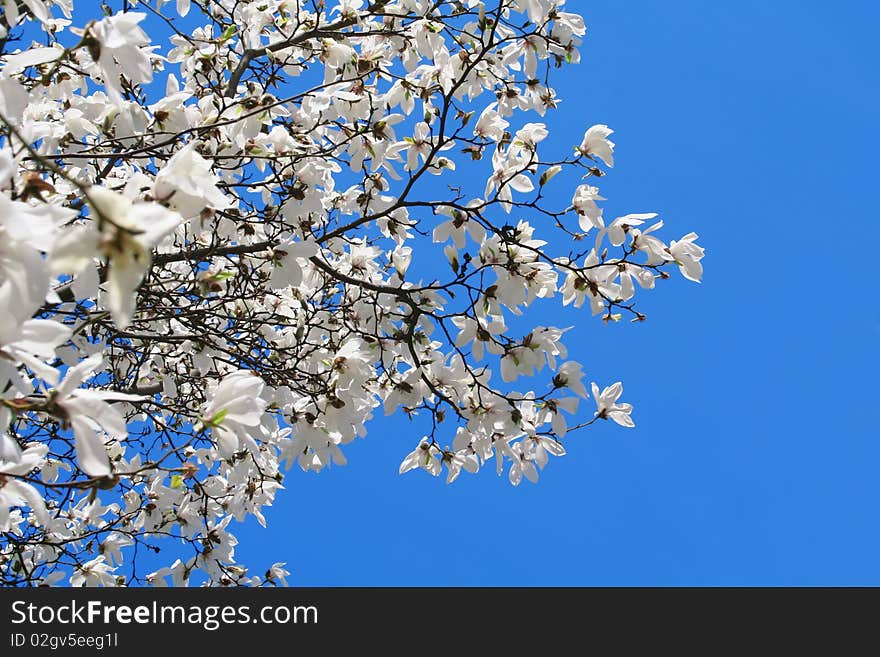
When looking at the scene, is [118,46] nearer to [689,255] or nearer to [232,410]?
[232,410]

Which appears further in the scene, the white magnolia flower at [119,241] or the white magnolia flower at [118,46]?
the white magnolia flower at [118,46]

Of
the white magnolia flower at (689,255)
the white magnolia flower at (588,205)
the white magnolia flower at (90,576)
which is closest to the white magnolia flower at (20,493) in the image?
the white magnolia flower at (588,205)

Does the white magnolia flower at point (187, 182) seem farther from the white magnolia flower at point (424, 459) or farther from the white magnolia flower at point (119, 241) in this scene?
the white magnolia flower at point (424, 459)

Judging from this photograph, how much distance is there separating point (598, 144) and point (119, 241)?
249cm

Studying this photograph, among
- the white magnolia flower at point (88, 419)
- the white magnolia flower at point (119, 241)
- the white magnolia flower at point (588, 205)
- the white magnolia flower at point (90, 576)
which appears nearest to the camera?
the white magnolia flower at point (119, 241)

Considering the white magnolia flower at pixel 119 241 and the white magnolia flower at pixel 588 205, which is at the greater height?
the white magnolia flower at pixel 588 205

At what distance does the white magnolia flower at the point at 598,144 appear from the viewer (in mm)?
3143

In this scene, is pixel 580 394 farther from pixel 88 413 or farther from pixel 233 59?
pixel 233 59

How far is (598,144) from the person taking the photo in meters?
3.16

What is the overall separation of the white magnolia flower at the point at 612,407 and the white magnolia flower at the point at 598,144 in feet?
3.66

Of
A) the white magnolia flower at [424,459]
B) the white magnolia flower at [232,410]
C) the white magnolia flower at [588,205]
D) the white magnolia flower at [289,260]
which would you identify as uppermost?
the white magnolia flower at [588,205]

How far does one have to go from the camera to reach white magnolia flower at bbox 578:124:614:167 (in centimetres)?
314

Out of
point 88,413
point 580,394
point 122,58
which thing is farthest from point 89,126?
point 580,394

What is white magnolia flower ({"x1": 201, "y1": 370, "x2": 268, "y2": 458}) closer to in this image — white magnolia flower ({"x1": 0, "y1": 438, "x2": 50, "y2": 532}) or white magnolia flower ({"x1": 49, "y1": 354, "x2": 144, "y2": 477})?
white magnolia flower ({"x1": 49, "y1": 354, "x2": 144, "y2": 477})
